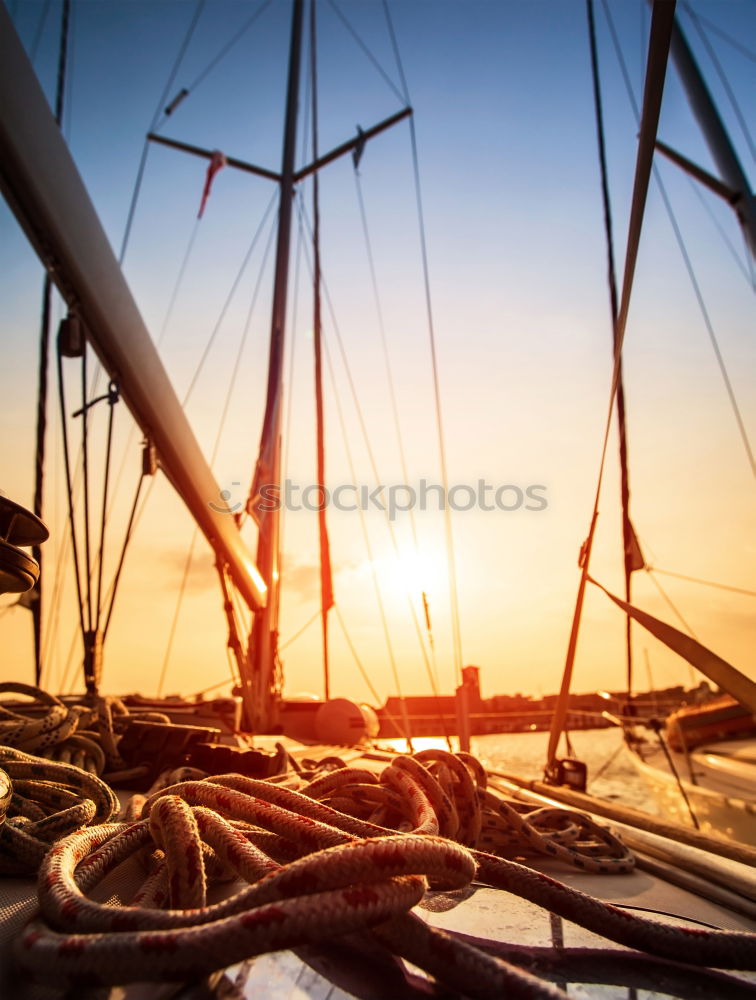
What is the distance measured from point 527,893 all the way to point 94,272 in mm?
3666

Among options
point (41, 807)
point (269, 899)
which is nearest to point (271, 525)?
point (41, 807)

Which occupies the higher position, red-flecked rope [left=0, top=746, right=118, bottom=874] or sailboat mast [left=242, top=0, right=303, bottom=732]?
sailboat mast [left=242, top=0, right=303, bottom=732]

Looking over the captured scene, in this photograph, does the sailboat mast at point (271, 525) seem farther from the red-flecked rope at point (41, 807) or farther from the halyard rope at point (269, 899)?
the halyard rope at point (269, 899)

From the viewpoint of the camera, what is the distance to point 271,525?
8367mm

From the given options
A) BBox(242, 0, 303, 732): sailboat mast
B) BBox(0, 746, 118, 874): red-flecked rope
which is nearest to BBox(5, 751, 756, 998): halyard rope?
BBox(0, 746, 118, 874): red-flecked rope

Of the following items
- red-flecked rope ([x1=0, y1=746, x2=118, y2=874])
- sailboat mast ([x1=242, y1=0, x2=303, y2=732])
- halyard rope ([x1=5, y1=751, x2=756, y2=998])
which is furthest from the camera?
sailboat mast ([x1=242, y1=0, x2=303, y2=732])

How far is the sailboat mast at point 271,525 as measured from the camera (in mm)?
7656

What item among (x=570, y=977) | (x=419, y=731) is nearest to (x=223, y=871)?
(x=570, y=977)

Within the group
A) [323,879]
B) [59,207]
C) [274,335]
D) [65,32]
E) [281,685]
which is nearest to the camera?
[323,879]

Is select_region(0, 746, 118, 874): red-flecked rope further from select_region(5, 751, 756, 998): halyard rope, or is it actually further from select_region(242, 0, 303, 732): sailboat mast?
select_region(242, 0, 303, 732): sailboat mast

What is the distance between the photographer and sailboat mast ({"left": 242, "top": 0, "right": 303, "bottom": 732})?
766 centimetres

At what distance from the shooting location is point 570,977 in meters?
1.12

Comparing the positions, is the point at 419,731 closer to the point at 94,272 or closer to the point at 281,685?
the point at 281,685

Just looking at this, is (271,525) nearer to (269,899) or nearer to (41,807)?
(41,807)
